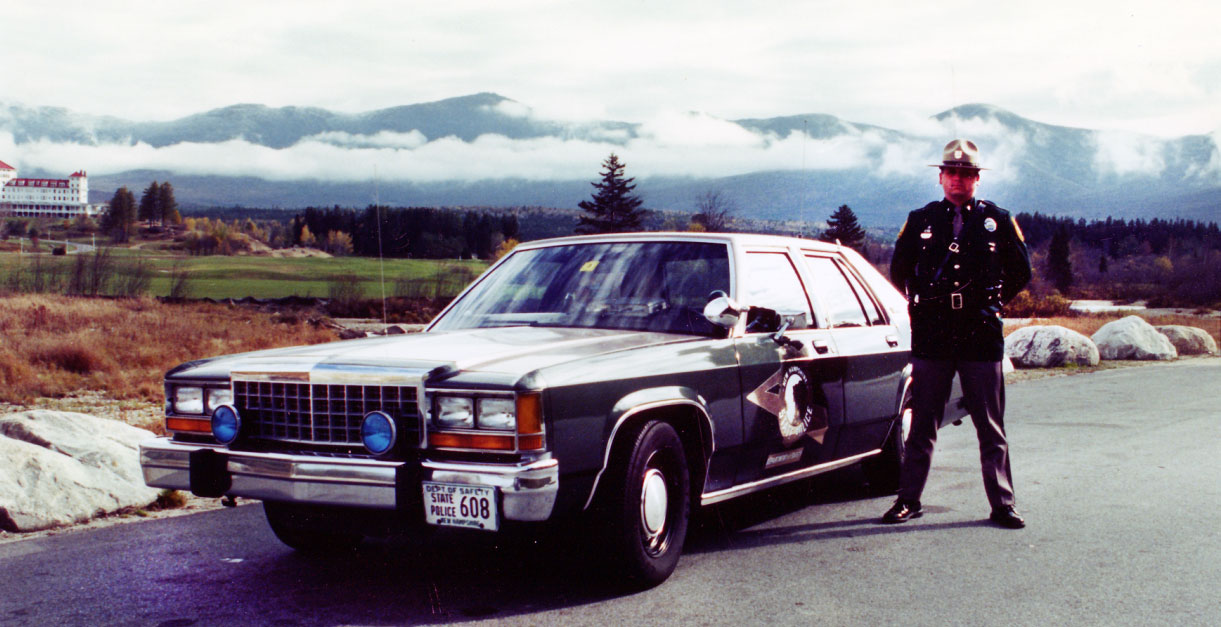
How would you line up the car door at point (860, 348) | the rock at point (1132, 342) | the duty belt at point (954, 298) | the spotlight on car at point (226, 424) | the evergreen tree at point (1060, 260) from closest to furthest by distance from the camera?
the spotlight on car at point (226, 424), the duty belt at point (954, 298), the car door at point (860, 348), the rock at point (1132, 342), the evergreen tree at point (1060, 260)

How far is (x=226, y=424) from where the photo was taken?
4.50m

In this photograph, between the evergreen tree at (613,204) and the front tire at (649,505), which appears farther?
the evergreen tree at (613,204)

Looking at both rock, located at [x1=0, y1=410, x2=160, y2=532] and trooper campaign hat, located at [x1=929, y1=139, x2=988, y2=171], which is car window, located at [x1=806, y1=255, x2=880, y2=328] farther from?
rock, located at [x1=0, y1=410, x2=160, y2=532]

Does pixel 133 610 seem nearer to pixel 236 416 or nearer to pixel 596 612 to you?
pixel 236 416

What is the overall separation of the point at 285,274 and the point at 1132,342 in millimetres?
78528

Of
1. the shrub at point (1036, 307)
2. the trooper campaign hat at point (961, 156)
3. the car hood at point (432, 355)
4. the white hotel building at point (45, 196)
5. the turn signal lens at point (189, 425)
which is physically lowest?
the shrub at point (1036, 307)

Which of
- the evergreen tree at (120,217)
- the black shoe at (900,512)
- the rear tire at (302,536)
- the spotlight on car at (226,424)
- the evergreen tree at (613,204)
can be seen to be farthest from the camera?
the evergreen tree at (120,217)

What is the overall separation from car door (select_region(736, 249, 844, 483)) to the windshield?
241mm

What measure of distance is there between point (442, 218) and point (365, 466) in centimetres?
11664

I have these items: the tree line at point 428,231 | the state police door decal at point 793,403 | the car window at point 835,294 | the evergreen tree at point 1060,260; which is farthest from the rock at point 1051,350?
the evergreen tree at point 1060,260

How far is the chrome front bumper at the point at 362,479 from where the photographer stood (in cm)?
388

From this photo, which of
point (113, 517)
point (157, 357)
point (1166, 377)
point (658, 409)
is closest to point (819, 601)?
point (658, 409)

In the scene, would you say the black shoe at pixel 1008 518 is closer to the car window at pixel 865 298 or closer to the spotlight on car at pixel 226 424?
the car window at pixel 865 298

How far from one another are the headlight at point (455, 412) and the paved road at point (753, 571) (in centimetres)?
77
